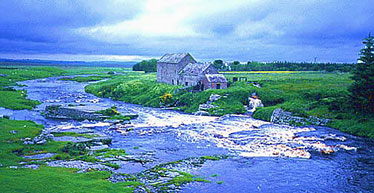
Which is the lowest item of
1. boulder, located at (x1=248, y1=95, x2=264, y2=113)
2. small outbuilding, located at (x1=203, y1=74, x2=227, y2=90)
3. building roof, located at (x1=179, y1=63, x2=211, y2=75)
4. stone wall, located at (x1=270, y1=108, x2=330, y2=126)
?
stone wall, located at (x1=270, y1=108, x2=330, y2=126)

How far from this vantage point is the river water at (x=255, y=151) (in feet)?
68.7

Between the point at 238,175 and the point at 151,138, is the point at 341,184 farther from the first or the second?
the point at 151,138

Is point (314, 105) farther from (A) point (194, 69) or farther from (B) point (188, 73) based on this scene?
(B) point (188, 73)

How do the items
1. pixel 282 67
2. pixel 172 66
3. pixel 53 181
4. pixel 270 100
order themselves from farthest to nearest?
pixel 282 67 < pixel 172 66 < pixel 270 100 < pixel 53 181

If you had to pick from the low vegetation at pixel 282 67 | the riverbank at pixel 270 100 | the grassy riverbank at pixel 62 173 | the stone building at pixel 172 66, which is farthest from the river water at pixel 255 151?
the low vegetation at pixel 282 67

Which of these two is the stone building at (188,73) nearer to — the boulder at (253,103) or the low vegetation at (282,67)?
the boulder at (253,103)

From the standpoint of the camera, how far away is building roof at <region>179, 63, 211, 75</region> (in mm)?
65688

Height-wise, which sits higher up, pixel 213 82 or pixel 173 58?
pixel 173 58

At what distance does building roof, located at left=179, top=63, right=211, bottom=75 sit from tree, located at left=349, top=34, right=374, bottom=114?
32.2 metres

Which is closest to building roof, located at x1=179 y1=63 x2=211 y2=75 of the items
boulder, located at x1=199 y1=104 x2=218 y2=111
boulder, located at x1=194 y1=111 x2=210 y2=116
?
boulder, located at x1=199 y1=104 x2=218 y2=111

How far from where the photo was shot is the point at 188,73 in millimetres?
68375

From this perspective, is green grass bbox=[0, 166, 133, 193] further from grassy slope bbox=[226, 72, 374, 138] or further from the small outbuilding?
the small outbuilding

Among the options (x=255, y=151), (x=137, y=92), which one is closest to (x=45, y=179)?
(x=255, y=151)

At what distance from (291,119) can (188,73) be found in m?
31.3
